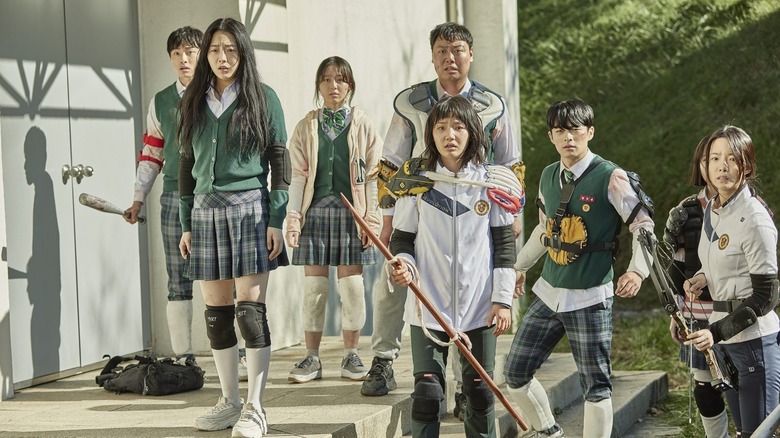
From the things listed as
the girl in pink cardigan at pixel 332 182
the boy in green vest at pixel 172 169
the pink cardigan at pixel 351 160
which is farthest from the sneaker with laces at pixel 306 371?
the pink cardigan at pixel 351 160

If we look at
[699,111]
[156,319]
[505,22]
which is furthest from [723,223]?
[699,111]

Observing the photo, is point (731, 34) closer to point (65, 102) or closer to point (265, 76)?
point (265, 76)

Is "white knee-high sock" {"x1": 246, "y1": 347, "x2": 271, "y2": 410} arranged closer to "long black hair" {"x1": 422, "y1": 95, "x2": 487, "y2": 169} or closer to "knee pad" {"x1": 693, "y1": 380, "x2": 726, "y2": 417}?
"long black hair" {"x1": 422, "y1": 95, "x2": 487, "y2": 169}

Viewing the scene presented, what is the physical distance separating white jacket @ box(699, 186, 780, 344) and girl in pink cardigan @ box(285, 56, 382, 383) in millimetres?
2035

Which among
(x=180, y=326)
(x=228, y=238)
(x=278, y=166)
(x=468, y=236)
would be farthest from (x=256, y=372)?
(x=180, y=326)

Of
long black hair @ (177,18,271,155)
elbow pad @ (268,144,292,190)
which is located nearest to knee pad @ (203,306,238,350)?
elbow pad @ (268,144,292,190)

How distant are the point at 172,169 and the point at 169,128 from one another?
227 millimetres

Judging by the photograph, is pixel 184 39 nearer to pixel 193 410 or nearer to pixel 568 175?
pixel 193 410

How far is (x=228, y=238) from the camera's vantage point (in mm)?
5316

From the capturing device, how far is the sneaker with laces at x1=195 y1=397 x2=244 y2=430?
5.36 m

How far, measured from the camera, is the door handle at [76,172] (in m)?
7.09

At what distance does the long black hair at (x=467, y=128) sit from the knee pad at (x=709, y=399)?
1.56 meters

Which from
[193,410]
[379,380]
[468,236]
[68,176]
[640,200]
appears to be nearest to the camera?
[468,236]

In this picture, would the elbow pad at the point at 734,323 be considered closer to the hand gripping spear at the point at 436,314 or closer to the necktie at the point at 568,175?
the necktie at the point at 568,175
